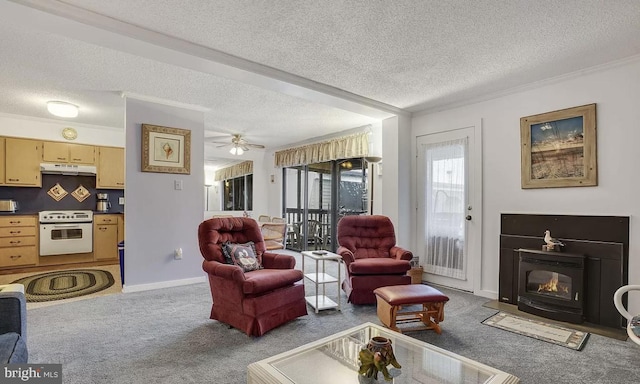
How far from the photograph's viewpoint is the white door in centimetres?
404

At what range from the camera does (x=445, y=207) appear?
4.34 metres

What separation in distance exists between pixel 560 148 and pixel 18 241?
750 cm

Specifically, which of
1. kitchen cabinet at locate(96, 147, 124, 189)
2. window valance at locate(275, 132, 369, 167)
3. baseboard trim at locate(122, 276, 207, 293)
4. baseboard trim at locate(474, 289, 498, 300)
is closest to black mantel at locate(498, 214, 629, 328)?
baseboard trim at locate(474, 289, 498, 300)

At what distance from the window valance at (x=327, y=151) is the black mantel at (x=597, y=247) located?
2.72 meters

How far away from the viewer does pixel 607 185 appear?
10.00 feet

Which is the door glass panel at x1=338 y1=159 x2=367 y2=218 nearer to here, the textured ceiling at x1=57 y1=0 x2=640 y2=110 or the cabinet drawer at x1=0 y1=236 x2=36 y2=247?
the textured ceiling at x1=57 y1=0 x2=640 y2=110

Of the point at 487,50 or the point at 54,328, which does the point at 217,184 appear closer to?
the point at 54,328

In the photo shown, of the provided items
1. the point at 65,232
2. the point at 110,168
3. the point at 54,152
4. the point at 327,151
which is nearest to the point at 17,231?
the point at 65,232

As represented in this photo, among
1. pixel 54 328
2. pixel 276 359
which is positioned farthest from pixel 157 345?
pixel 276 359

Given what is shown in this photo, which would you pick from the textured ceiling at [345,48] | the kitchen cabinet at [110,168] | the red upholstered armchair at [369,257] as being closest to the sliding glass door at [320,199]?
the red upholstered armchair at [369,257]

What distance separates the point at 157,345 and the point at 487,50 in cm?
368

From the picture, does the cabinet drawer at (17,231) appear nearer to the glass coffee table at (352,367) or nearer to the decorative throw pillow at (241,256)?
the decorative throw pillow at (241,256)

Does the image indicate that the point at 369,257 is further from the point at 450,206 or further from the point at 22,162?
the point at 22,162

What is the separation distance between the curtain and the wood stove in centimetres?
82
